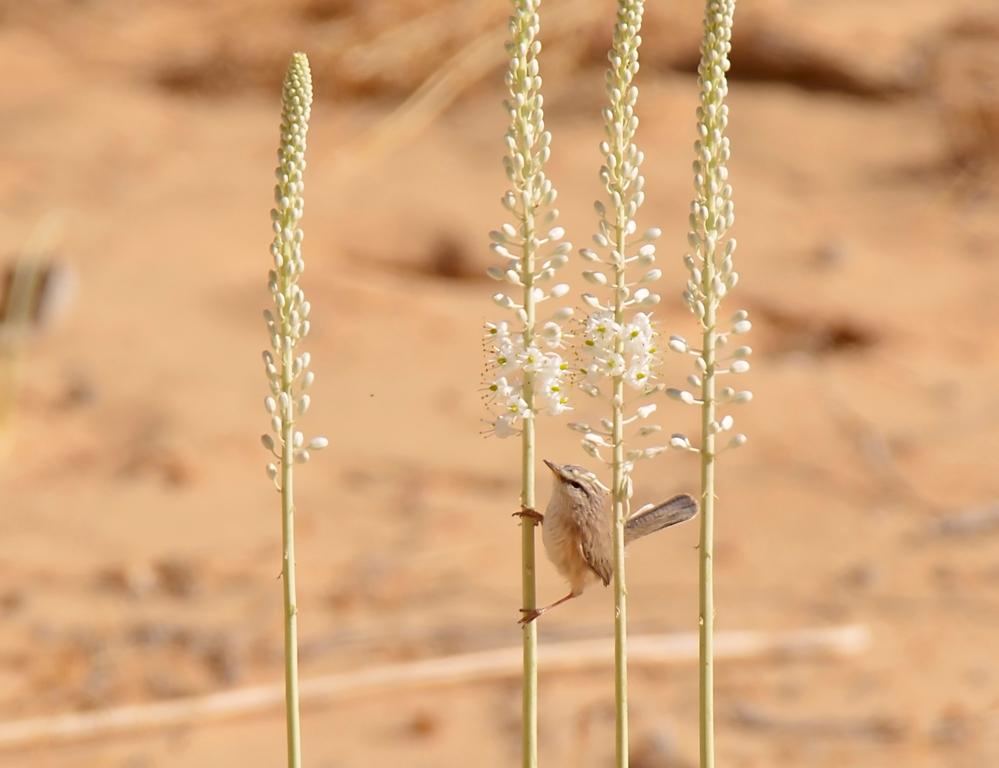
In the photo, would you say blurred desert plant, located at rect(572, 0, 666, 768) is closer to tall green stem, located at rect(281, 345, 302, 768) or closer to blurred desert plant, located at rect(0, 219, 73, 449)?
tall green stem, located at rect(281, 345, 302, 768)

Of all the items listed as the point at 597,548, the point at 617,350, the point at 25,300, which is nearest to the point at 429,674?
the point at 597,548

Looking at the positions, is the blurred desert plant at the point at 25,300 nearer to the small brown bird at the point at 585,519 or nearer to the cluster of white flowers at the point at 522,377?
the small brown bird at the point at 585,519

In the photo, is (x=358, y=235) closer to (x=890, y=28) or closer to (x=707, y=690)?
(x=890, y=28)

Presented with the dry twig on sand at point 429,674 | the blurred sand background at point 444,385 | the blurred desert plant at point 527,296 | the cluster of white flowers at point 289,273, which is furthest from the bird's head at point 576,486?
the dry twig on sand at point 429,674

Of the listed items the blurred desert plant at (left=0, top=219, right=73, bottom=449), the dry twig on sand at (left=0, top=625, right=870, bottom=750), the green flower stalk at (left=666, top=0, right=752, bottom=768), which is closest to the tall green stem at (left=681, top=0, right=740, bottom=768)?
the green flower stalk at (left=666, top=0, right=752, bottom=768)

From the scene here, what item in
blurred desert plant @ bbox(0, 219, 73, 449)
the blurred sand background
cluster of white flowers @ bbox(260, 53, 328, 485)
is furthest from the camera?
blurred desert plant @ bbox(0, 219, 73, 449)

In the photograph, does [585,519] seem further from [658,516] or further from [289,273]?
[289,273]

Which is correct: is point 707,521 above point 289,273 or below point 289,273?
below
